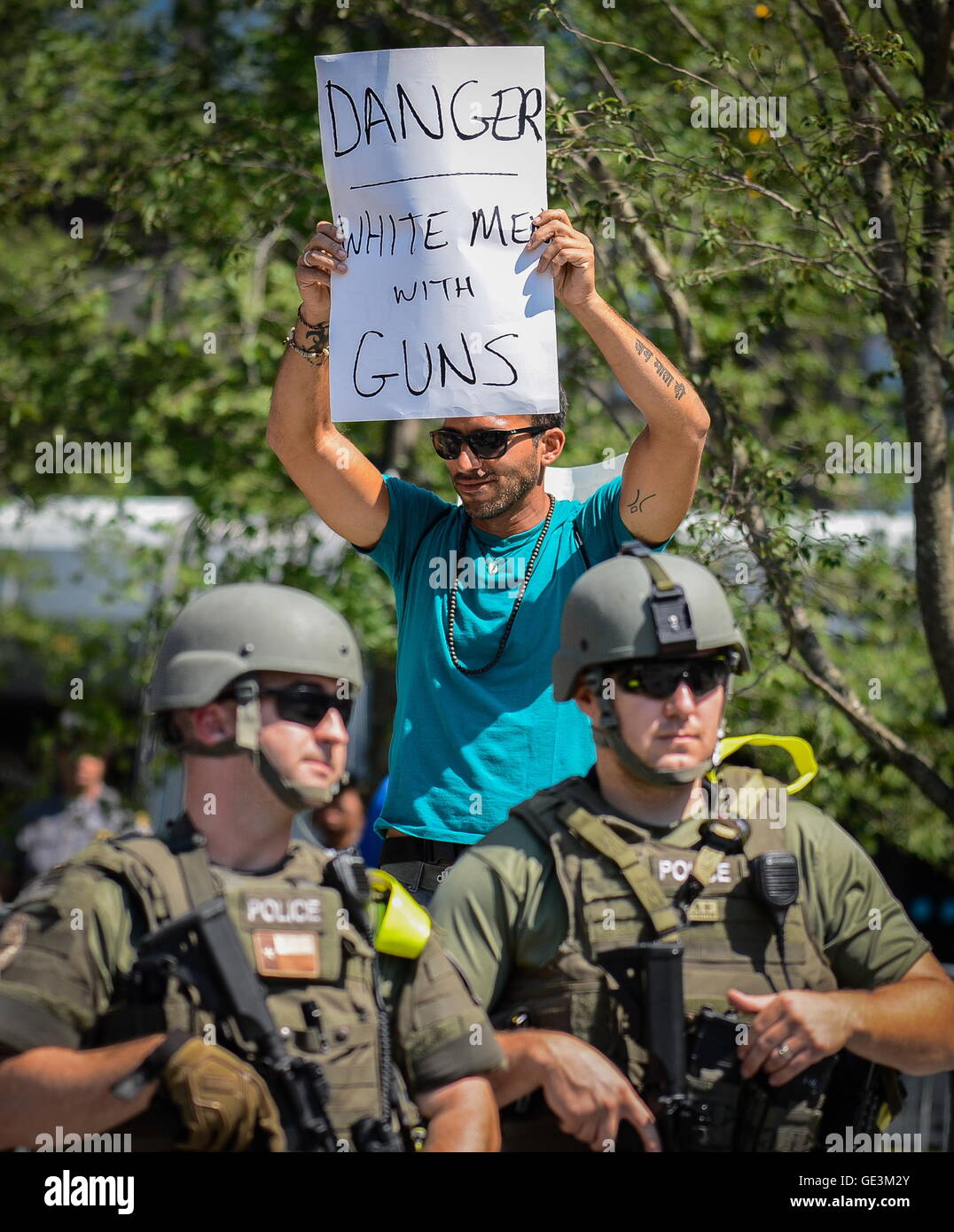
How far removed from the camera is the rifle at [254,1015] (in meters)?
2.47

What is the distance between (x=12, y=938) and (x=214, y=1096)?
0.45m

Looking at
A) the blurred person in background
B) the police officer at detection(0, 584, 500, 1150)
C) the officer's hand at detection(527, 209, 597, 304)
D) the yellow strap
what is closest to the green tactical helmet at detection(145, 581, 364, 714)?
the police officer at detection(0, 584, 500, 1150)

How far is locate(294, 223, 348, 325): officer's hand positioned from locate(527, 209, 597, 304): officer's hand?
49 cm

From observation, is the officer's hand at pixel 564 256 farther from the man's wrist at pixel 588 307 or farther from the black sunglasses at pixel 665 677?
the black sunglasses at pixel 665 677

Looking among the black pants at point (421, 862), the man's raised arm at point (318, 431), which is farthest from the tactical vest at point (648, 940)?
the man's raised arm at point (318, 431)

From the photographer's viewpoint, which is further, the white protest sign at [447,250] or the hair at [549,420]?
the hair at [549,420]

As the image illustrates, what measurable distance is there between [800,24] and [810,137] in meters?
1.87

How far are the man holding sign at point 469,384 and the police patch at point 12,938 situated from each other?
3.95ft

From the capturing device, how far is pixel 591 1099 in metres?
2.72

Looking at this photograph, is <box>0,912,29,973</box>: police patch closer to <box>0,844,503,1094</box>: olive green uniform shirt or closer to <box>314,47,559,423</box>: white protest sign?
<box>0,844,503,1094</box>: olive green uniform shirt

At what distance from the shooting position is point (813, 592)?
245 inches
